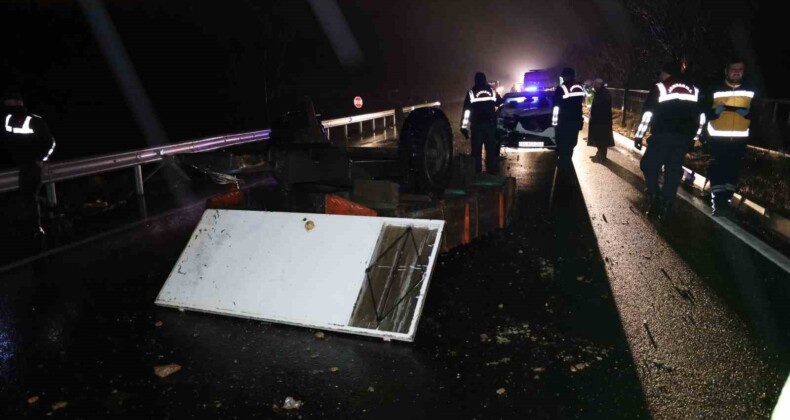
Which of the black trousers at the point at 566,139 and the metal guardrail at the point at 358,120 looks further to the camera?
the metal guardrail at the point at 358,120

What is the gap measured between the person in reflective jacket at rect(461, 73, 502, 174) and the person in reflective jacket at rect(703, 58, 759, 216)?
3.86 m

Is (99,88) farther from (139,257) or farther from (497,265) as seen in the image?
(497,265)

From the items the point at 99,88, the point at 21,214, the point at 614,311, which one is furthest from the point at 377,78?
the point at 614,311

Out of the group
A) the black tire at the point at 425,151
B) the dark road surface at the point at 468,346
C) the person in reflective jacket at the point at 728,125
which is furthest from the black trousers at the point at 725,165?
the black tire at the point at 425,151

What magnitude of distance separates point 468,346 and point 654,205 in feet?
16.4

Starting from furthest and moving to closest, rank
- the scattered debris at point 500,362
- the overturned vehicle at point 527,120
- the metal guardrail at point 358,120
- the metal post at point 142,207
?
the metal guardrail at point 358,120 < the overturned vehicle at point 527,120 < the metal post at point 142,207 < the scattered debris at point 500,362

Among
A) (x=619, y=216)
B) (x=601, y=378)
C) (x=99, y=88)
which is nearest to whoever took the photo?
(x=601, y=378)

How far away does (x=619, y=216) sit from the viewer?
7.74 meters

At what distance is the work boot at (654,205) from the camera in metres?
7.73

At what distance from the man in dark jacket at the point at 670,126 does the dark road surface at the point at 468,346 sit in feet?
4.60

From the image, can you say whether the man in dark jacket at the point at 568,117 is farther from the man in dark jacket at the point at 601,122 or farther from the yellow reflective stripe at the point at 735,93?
the yellow reflective stripe at the point at 735,93

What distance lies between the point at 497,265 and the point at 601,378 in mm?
2290

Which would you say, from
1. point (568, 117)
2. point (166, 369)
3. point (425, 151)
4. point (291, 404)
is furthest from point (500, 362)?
point (568, 117)

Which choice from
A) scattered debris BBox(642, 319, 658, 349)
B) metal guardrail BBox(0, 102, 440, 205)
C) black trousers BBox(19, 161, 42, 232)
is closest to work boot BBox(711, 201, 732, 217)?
scattered debris BBox(642, 319, 658, 349)
